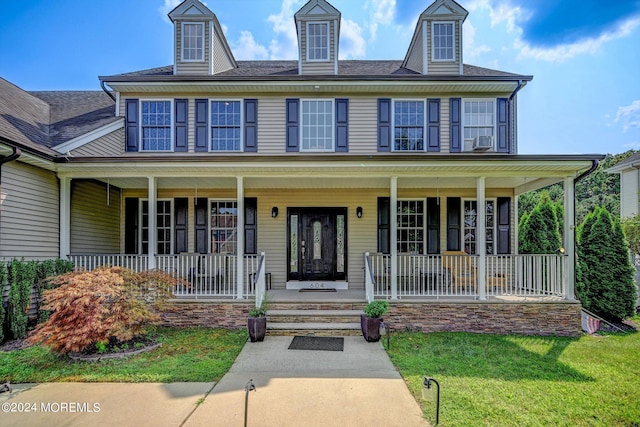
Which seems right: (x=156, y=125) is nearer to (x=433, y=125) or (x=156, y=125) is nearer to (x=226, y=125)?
(x=226, y=125)

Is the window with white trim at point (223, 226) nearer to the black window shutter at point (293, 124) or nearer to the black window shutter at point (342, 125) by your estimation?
the black window shutter at point (293, 124)

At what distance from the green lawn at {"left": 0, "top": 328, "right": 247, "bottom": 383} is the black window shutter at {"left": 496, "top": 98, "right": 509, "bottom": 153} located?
840 cm

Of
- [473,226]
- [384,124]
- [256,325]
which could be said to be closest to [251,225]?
[256,325]

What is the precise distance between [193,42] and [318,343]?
9.05m

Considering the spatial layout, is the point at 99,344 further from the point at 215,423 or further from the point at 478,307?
the point at 478,307

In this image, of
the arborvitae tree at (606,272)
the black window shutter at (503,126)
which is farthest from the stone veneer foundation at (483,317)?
the black window shutter at (503,126)

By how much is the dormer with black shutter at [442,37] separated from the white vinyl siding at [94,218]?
9.58 meters

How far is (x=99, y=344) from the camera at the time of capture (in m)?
5.59

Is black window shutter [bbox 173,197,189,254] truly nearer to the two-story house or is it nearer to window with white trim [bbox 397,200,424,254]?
the two-story house

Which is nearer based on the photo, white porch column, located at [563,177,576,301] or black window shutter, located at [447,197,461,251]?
white porch column, located at [563,177,576,301]

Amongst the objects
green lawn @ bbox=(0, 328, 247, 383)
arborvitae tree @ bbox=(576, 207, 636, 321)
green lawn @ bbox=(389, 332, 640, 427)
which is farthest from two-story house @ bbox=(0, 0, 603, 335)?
green lawn @ bbox=(0, 328, 247, 383)

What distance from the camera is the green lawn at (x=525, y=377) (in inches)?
152

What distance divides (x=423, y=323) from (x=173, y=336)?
5003 mm

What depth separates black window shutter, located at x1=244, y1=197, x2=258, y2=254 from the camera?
9.84 meters
